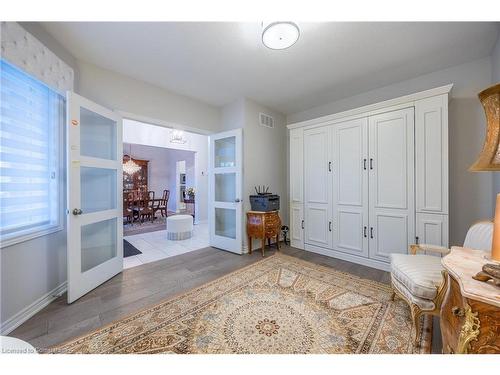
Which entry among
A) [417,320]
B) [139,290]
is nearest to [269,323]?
[417,320]

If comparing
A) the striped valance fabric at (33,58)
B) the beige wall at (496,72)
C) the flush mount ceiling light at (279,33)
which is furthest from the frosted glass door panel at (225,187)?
the beige wall at (496,72)

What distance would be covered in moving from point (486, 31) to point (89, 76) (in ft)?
14.0

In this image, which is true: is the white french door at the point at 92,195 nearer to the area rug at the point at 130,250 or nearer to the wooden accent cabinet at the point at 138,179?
the area rug at the point at 130,250

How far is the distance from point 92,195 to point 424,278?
11.1ft

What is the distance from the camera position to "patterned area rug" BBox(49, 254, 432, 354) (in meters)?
1.40

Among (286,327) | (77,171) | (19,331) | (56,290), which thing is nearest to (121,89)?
(77,171)

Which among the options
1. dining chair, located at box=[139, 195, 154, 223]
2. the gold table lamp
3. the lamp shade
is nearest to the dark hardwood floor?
the gold table lamp

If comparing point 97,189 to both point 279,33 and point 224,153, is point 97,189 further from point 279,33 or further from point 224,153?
point 279,33

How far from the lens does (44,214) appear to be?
2031mm

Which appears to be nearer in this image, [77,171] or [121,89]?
[77,171]

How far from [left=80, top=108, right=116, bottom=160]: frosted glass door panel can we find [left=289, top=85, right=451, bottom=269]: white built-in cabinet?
9.26ft

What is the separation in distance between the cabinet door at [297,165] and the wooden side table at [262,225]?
1.73ft

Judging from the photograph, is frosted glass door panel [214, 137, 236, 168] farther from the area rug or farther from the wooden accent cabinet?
the wooden accent cabinet

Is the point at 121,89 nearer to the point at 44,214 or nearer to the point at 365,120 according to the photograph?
the point at 44,214
